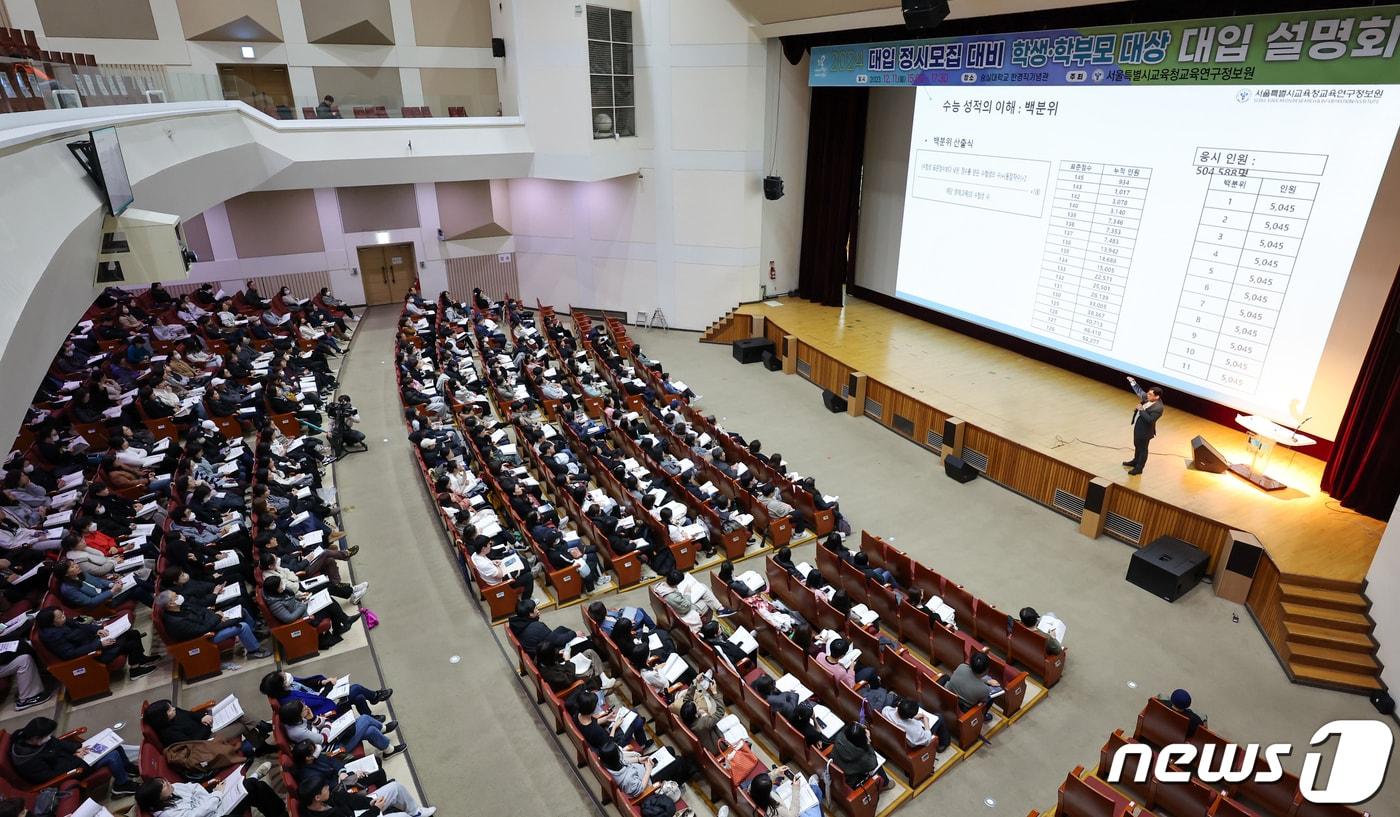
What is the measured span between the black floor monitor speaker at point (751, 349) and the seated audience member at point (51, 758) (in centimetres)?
1092

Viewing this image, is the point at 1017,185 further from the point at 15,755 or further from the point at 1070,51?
the point at 15,755

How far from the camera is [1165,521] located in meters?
8.25

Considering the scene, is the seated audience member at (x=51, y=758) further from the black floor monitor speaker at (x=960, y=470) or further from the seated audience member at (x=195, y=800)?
the black floor monitor speaker at (x=960, y=470)

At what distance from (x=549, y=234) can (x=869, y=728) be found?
1425 cm

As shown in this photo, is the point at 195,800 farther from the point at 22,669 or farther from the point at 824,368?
the point at 824,368

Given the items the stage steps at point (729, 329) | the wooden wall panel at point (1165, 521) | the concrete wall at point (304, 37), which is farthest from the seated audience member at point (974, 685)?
the concrete wall at point (304, 37)

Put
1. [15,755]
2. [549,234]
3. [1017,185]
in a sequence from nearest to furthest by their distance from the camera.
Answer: [15,755] < [1017,185] < [549,234]

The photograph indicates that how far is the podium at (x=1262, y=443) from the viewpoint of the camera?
8.21 meters

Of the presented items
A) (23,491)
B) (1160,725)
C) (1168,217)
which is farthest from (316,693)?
(1168,217)

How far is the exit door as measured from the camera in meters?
17.6

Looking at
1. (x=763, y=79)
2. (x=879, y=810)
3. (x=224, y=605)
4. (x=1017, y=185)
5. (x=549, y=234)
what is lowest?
(x=879, y=810)

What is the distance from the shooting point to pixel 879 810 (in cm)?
552

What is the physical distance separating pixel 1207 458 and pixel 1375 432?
A: 1.57 metres

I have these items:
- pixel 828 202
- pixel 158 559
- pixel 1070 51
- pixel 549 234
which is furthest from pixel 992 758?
pixel 549 234
